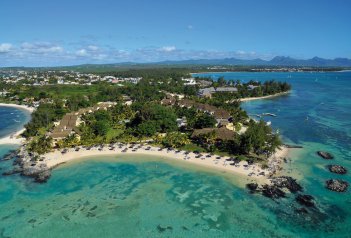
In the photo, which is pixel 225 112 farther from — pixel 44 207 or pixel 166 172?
pixel 44 207

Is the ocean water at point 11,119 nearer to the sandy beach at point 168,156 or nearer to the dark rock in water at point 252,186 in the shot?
the sandy beach at point 168,156

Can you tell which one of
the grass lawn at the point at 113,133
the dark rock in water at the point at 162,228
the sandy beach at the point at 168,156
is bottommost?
the dark rock in water at the point at 162,228

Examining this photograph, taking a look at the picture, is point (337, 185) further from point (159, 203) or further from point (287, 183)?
point (159, 203)

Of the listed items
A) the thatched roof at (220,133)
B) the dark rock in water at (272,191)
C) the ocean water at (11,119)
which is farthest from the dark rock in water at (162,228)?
the ocean water at (11,119)

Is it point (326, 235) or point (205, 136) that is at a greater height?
point (205, 136)

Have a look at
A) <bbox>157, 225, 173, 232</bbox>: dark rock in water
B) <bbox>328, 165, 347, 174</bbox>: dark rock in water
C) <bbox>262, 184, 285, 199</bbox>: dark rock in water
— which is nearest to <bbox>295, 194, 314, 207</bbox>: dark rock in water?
<bbox>262, 184, 285, 199</bbox>: dark rock in water

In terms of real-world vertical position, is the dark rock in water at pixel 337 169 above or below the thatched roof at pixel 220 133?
below

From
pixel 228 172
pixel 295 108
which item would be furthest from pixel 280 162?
pixel 295 108
